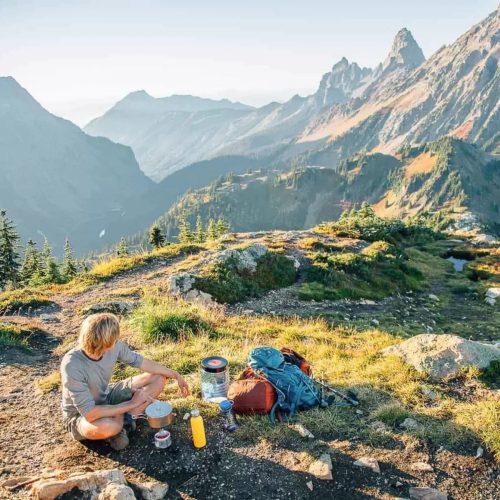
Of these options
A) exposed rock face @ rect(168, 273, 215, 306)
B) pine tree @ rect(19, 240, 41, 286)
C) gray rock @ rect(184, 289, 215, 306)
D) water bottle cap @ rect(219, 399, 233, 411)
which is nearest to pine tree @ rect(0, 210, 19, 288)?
pine tree @ rect(19, 240, 41, 286)

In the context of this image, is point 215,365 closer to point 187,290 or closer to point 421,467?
point 421,467

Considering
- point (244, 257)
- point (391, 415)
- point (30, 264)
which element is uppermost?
point (391, 415)

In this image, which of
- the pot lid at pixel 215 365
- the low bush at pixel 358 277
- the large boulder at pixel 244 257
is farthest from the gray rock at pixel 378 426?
the large boulder at pixel 244 257

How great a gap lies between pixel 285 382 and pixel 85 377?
12.7ft

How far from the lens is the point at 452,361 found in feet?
32.7

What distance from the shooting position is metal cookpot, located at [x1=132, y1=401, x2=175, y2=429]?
7.80 m

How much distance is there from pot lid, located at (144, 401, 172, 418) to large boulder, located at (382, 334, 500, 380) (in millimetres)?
5846

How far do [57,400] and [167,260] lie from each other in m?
18.3

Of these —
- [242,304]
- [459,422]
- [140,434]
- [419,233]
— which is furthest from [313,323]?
[419,233]

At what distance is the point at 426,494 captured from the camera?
646 cm

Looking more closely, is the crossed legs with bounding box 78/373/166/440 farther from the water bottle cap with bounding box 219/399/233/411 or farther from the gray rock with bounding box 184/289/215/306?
the gray rock with bounding box 184/289/215/306

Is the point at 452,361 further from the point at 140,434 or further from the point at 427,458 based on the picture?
the point at 140,434

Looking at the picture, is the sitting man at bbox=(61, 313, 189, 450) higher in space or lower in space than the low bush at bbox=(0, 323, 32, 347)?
higher

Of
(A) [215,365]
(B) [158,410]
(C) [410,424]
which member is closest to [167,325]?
(A) [215,365]
